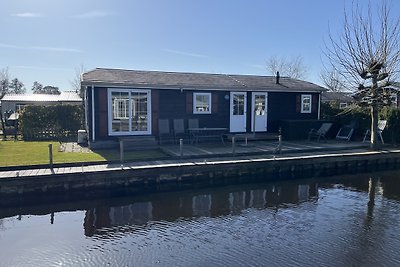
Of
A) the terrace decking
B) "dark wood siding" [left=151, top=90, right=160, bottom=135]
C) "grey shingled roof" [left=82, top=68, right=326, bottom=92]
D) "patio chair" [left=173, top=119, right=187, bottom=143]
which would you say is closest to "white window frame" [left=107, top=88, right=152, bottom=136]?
"dark wood siding" [left=151, top=90, right=160, bottom=135]

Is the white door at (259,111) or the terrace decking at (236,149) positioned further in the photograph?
the white door at (259,111)

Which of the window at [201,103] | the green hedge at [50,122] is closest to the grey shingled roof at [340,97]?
the window at [201,103]

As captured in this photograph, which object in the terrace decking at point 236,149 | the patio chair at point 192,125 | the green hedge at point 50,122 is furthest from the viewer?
the green hedge at point 50,122

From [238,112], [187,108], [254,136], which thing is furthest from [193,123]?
[254,136]

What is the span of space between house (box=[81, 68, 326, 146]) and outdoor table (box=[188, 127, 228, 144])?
34 cm

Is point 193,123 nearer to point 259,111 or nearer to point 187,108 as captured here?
point 187,108

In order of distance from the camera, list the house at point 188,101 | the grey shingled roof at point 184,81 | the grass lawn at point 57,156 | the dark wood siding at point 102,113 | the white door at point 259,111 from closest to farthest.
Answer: the grass lawn at point 57,156 < the dark wood siding at point 102,113 < the house at point 188,101 < the grey shingled roof at point 184,81 < the white door at point 259,111

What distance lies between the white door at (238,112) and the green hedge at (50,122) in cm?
754

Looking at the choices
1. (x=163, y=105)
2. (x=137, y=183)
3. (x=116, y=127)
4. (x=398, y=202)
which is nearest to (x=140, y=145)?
(x=116, y=127)

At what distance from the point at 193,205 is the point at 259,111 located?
8531mm

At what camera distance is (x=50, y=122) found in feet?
53.9

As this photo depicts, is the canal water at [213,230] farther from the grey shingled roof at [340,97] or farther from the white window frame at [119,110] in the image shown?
the grey shingled roof at [340,97]

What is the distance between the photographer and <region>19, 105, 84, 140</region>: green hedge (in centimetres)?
1592

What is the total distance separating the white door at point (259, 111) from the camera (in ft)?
50.8
